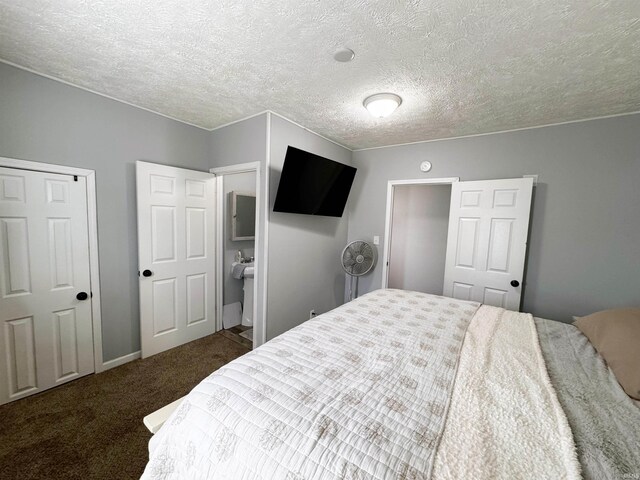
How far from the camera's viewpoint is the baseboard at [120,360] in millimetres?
2291

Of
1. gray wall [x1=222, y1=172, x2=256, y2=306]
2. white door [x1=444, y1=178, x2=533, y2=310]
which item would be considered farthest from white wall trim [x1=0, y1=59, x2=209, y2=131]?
white door [x1=444, y1=178, x2=533, y2=310]

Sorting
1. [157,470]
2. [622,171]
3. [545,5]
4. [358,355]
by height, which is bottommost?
[157,470]

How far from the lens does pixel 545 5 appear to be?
111cm

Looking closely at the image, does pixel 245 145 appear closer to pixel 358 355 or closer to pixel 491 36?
pixel 491 36

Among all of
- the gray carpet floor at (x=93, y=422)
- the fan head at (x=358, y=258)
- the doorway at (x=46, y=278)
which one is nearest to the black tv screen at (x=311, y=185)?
the fan head at (x=358, y=258)

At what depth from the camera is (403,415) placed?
858 mm

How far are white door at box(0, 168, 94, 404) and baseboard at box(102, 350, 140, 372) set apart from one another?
4.9 inches

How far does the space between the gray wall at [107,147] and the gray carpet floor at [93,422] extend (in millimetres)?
349

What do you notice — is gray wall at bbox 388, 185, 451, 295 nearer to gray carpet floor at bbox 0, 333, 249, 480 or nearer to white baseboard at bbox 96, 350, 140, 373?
gray carpet floor at bbox 0, 333, 249, 480

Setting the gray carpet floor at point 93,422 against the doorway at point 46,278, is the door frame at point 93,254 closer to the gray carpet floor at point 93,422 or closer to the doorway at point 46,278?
the doorway at point 46,278

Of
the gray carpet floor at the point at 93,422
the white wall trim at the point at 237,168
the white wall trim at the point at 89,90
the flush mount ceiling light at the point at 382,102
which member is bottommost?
the gray carpet floor at the point at 93,422

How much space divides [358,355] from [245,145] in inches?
89.2

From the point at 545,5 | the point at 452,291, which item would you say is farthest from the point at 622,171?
the point at 545,5

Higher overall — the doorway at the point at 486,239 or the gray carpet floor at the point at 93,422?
the doorway at the point at 486,239
